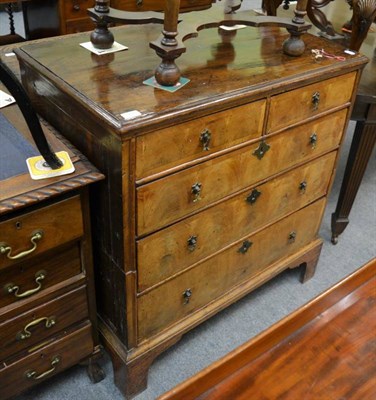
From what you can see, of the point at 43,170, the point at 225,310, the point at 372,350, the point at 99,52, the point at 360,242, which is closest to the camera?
the point at 43,170

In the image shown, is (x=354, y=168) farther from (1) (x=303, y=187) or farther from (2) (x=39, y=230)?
(2) (x=39, y=230)

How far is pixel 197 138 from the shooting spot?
1198 mm

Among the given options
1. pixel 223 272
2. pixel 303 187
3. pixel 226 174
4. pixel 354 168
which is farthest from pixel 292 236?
pixel 226 174

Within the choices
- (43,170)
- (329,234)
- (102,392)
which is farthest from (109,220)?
(329,234)

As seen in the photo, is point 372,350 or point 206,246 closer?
point 372,350

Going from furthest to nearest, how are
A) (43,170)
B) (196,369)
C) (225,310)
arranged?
(225,310), (196,369), (43,170)

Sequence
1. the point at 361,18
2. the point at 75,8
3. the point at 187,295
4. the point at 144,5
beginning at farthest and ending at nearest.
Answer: the point at 144,5 → the point at 75,8 → the point at 361,18 → the point at 187,295

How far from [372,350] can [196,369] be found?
2.04ft

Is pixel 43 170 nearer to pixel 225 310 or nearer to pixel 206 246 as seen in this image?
pixel 206 246

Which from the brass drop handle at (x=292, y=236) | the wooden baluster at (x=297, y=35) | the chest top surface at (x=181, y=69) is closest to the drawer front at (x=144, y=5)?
the chest top surface at (x=181, y=69)

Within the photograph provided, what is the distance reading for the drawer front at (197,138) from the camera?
112 centimetres

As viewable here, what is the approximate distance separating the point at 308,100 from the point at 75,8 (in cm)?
155

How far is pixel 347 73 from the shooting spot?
1477 mm


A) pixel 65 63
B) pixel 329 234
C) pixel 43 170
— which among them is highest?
pixel 65 63
